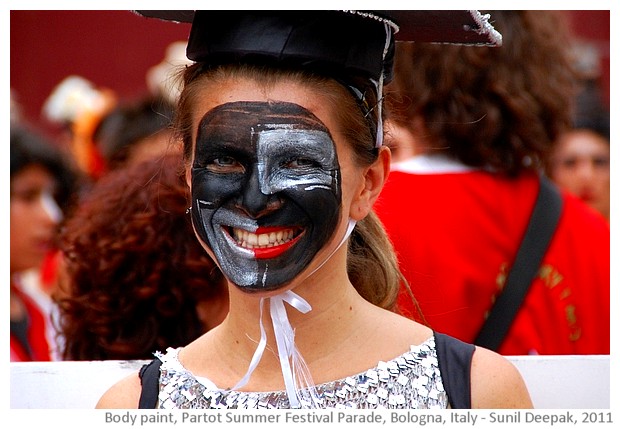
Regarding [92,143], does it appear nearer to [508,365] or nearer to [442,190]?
[442,190]

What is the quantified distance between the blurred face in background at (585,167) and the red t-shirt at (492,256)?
2.11m

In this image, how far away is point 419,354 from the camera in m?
2.26

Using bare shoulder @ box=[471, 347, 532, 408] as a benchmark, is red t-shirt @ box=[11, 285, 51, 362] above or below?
below

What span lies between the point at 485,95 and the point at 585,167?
7.37ft

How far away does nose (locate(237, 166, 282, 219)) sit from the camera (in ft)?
6.88

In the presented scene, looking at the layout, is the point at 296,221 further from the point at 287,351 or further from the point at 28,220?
the point at 28,220

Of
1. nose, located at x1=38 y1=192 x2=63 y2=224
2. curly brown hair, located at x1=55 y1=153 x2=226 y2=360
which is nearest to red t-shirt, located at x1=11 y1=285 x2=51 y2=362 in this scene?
nose, located at x1=38 y1=192 x2=63 y2=224

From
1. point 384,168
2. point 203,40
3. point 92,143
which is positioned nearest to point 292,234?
point 384,168

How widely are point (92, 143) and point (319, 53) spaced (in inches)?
170

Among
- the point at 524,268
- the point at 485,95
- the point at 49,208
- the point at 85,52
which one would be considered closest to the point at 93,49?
the point at 85,52

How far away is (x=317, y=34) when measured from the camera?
2.13m

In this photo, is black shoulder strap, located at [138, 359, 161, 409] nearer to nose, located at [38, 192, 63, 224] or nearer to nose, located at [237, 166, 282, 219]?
nose, located at [237, 166, 282, 219]

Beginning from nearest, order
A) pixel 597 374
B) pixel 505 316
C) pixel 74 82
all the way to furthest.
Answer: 1. pixel 597 374
2. pixel 505 316
3. pixel 74 82

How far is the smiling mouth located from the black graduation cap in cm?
37
